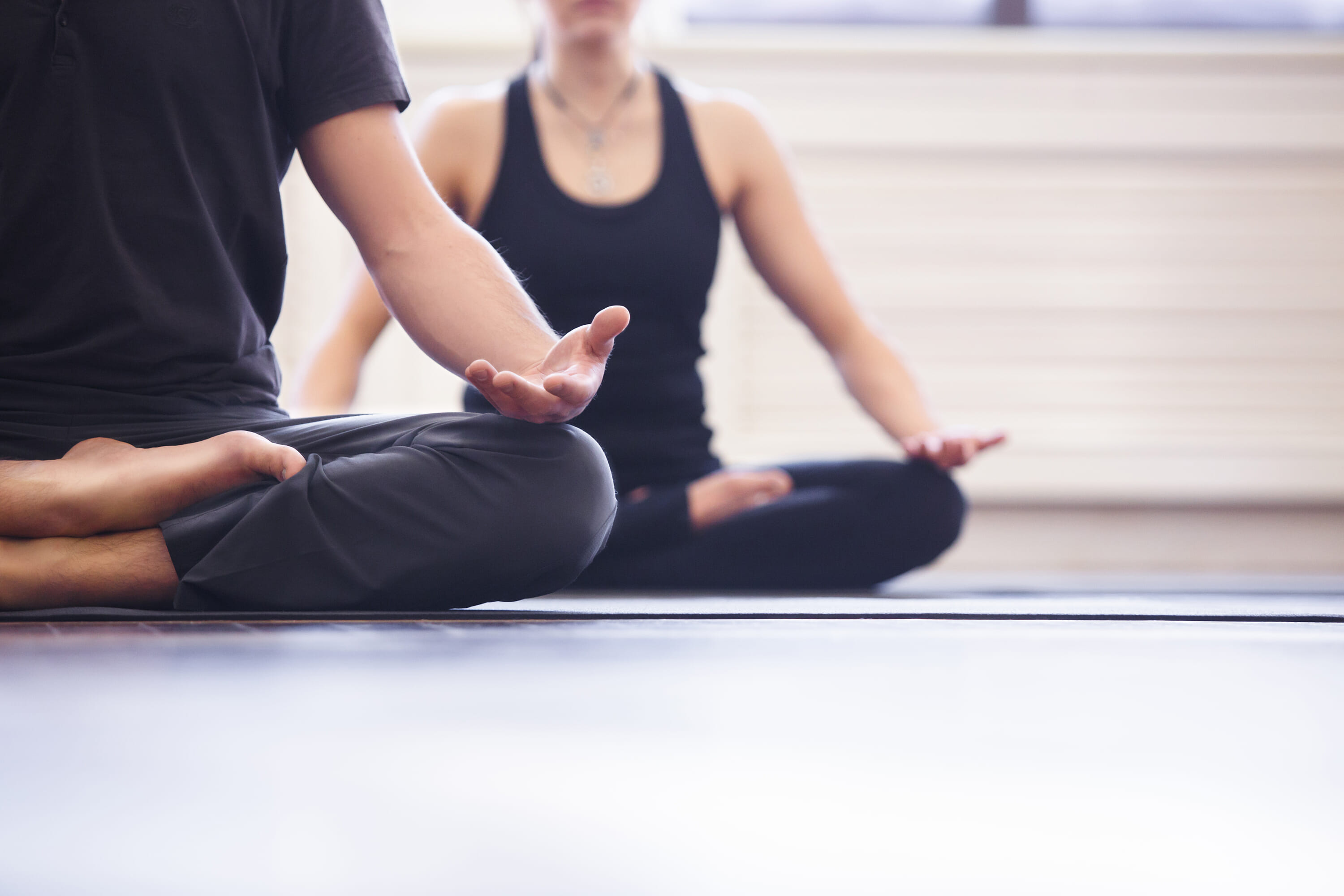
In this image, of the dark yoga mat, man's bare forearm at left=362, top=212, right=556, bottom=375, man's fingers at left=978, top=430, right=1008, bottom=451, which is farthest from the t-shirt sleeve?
man's fingers at left=978, top=430, right=1008, bottom=451

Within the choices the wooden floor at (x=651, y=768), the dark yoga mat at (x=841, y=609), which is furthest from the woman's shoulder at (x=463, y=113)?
the wooden floor at (x=651, y=768)

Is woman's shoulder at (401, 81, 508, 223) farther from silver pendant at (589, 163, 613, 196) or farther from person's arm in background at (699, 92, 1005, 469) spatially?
person's arm in background at (699, 92, 1005, 469)

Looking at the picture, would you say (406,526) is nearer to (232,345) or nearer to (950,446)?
(232,345)

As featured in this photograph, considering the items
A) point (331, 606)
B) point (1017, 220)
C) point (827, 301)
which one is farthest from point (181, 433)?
point (1017, 220)

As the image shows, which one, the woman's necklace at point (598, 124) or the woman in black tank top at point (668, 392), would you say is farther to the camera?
the woman's necklace at point (598, 124)

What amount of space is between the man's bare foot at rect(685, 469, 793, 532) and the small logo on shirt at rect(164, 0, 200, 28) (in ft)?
2.37

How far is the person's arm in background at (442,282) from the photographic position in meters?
0.75

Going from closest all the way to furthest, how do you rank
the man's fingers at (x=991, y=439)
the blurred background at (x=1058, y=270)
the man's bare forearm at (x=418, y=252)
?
the man's bare forearm at (x=418, y=252) → the man's fingers at (x=991, y=439) → the blurred background at (x=1058, y=270)

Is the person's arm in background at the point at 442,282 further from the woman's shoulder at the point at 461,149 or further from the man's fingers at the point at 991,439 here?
the man's fingers at the point at 991,439

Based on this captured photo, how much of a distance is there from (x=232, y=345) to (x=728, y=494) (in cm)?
62

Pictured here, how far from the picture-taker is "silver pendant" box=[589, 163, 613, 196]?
142 centimetres

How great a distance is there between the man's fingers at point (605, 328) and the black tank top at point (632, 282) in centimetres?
61

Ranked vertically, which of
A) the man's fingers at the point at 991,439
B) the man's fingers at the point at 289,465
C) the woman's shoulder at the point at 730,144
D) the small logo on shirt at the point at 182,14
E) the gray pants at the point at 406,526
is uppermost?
the small logo on shirt at the point at 182,14

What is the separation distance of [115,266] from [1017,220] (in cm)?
181
